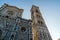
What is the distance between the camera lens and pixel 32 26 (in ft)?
55.6

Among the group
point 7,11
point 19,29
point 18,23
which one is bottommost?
point 19,29

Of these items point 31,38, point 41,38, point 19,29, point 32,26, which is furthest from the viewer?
point 32,26

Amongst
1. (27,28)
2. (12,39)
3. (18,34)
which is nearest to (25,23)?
(27,28)

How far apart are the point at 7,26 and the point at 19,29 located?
2017 mm

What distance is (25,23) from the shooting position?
17109mm

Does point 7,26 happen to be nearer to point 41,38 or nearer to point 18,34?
point 18,34

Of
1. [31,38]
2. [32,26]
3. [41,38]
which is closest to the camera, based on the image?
[41,38]

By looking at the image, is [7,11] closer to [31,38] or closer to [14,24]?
[14,24]

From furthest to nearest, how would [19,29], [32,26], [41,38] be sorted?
1. [32,26]
2. [19,29]
3. [41,38]

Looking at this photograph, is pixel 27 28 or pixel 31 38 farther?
pixel 27 28

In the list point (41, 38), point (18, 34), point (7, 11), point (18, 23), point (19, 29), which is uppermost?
point (7, 11)

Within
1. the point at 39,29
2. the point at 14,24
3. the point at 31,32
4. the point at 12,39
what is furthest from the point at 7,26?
the point at 39,29

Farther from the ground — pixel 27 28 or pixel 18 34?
pixel 27 28

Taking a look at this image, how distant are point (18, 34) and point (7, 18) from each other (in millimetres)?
3966
